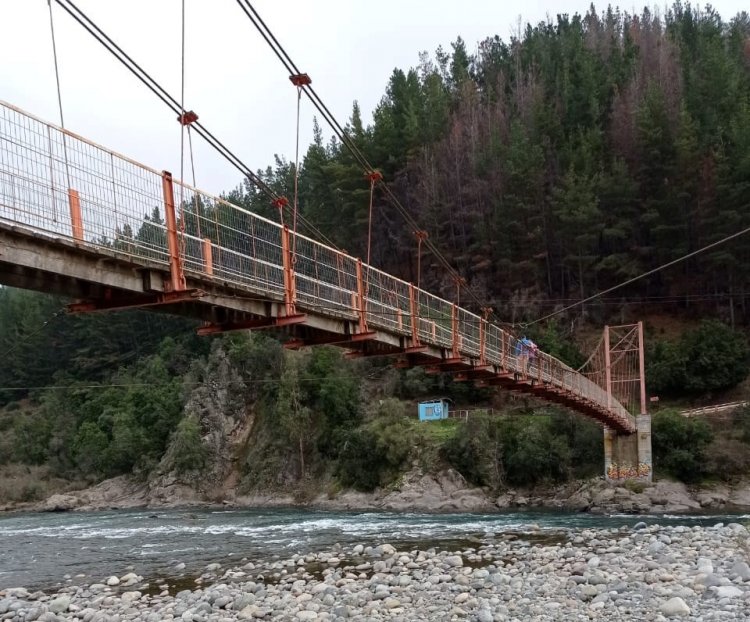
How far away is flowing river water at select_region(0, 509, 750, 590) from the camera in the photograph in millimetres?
19188

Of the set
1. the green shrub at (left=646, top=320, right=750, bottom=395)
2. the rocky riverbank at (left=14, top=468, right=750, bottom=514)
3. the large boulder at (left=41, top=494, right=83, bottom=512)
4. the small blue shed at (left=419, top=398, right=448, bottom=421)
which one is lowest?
the large boulder at (left=41, top=494, right=83, bottom=512)

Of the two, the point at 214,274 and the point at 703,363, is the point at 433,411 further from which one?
the point at 214,274

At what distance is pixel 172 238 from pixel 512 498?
25.9 metres

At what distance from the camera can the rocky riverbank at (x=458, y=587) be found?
11.1 m

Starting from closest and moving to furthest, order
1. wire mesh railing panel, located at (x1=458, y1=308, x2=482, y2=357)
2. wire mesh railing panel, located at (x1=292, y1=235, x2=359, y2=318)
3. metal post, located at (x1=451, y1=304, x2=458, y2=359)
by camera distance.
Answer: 1. wire mesh railing panel, located at (x1=292, y1=235, x2=359, y2=318)
2. metal post, located at (x1=451, y1=304, x2=458, y2=359)
3. wire mesh railing panel, located at (x1=458, y1=308, x2=482, y2=357)

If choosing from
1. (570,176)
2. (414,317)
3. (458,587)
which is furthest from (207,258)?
(570,176)

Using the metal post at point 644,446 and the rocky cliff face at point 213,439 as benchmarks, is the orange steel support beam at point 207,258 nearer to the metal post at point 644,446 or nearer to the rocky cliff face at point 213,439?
the metal post at point 644,446

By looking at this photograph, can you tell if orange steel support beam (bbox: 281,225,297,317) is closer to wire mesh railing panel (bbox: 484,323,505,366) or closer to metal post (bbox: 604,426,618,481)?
wire mesh railing panel (bbox: 484,323,505,366)

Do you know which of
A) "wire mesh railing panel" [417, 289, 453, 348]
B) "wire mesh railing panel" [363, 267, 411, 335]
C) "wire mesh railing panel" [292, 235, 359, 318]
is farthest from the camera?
"wire mesh railing panel" [417, 289, 453, 348]

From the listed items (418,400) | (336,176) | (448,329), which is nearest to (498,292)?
(418,400)

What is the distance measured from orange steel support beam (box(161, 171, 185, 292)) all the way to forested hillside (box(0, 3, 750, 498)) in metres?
25.8

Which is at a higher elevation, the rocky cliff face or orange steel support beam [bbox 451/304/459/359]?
orange steel support beam [bbox 451/304/459/359]

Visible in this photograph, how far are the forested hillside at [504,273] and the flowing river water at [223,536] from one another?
6.40 m

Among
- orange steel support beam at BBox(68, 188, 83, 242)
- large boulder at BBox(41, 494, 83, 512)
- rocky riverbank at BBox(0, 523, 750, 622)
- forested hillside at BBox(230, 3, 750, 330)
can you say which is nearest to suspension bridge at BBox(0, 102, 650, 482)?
orange steel support beam at BBox(68, 188, 83, 242)
